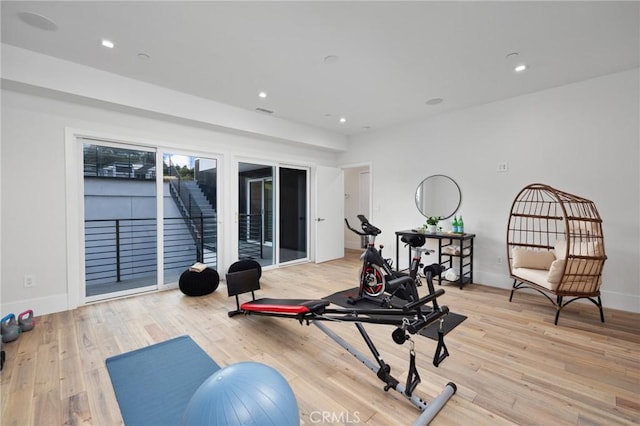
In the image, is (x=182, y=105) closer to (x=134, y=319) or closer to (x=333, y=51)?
(x=333, y=51)

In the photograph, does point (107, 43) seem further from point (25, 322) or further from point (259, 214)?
point (259, 214)

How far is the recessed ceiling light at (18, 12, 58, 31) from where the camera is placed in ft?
7.33

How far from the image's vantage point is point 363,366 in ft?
6.88

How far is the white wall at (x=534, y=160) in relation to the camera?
3.19m

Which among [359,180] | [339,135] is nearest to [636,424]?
[339,135]

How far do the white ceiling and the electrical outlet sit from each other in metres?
2.36

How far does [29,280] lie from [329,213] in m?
4.62

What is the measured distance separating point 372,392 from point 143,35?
351cm

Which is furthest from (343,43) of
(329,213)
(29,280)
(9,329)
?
(29,280)

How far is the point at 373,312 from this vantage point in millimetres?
1808

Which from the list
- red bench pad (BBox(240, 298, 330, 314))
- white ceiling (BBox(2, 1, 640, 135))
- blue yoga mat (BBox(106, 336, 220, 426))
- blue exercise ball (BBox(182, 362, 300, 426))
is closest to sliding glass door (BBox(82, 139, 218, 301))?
white ceiling (BBox(2, 1, 640, 135))

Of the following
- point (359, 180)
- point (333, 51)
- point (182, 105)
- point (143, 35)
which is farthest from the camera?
point (359, 180)

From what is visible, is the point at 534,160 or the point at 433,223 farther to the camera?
the point at 433,223

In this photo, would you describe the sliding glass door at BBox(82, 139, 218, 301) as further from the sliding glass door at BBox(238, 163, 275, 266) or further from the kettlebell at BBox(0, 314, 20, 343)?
the kettlebell at BBox(0, 314, 20, 343)
